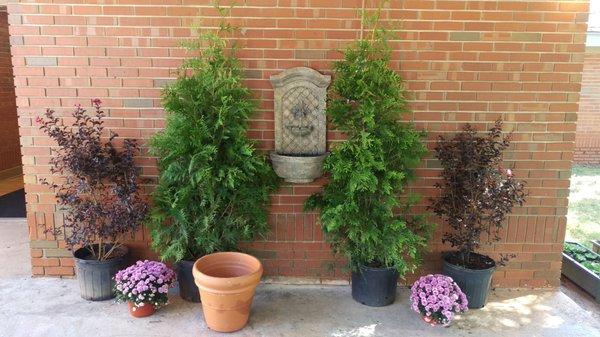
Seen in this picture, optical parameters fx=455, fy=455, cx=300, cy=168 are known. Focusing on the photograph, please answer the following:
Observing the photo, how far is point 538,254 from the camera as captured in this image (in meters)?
3.86

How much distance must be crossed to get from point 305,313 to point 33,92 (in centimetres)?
277

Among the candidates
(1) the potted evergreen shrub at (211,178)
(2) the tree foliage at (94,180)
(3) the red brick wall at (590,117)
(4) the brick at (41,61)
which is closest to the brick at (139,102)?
(2) the tree foliage at (94,180)

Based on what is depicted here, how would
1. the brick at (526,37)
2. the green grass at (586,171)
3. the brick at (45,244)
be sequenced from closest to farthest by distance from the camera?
the brick at (526,37) < the brick at (45,244) < the green grass at (586,171)

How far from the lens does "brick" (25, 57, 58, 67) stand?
360 centimetres

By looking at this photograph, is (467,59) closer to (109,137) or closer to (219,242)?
(219,242)

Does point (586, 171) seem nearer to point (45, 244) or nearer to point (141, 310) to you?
point (141, 310)

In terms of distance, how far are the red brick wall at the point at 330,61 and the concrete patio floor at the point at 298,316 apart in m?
0.62

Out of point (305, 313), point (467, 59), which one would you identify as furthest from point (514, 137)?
point (305, 313)

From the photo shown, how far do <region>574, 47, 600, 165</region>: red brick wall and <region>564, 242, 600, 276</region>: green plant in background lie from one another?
673cm

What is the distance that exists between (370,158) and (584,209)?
475cm

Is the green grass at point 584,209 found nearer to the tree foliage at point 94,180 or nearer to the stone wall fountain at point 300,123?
the stone wall fountain at point 300,123

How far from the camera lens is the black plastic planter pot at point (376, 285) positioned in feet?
11.4

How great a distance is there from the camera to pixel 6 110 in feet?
27.1

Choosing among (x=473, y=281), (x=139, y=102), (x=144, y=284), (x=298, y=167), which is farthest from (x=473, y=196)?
(x=139, y=102)
